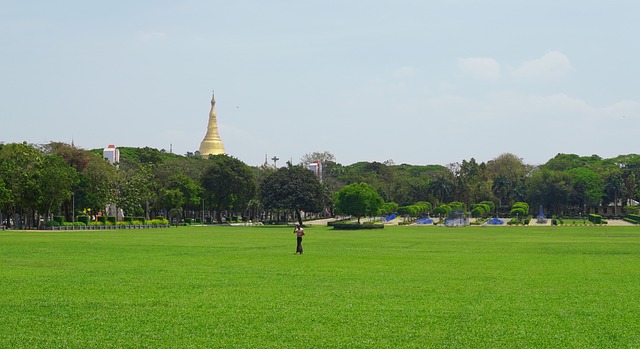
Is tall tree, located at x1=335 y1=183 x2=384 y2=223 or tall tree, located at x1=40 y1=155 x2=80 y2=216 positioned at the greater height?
tall tree, located at x1=40 y1=155 x2=80 y2=216

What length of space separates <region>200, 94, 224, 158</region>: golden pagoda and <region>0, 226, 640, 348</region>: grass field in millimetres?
139285

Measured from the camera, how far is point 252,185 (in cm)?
10156

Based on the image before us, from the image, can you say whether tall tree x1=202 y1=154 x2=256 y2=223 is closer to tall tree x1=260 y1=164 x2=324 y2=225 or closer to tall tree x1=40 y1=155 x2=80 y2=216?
tall tree x1=260 y1=164 x2=324 y2=225

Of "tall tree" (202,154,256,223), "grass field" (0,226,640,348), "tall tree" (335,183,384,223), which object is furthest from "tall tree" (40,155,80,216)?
"grass field" (0,226,640,348)

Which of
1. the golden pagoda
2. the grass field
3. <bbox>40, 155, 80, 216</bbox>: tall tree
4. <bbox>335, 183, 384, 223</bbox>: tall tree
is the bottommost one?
the grass field

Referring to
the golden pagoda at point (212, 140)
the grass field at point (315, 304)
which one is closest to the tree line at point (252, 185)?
the golden pagoda at point (212, 140)

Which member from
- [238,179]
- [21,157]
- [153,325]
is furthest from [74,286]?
[238,179]

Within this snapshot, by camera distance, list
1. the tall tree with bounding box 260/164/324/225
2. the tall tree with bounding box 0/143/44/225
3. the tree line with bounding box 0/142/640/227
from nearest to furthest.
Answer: the tall tree with bounding box 0/143/44/225
the tree line with bounding box 0/142/640/227
the tall tree with bounding box 260/164/324/225

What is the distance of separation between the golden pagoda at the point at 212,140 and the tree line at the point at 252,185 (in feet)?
73.4

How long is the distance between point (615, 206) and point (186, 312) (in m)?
129

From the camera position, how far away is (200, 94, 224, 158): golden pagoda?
166 meters

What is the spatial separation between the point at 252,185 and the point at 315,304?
86342 millimetres

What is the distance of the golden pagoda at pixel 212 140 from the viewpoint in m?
166

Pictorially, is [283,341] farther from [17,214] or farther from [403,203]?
[403,203]
